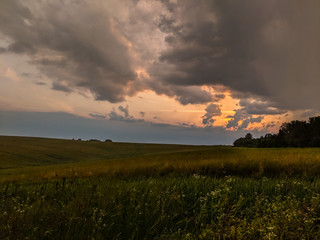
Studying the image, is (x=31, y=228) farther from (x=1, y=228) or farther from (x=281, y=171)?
(x=281, y=171)

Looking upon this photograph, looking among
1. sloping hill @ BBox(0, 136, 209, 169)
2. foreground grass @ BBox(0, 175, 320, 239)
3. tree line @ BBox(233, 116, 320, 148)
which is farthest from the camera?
tree line @ BBox(233, 116, 320, 148)

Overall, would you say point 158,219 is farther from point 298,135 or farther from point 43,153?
point 298,135

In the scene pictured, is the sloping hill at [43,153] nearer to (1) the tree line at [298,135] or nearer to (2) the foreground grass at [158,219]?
(1) the tree line at [298,135]

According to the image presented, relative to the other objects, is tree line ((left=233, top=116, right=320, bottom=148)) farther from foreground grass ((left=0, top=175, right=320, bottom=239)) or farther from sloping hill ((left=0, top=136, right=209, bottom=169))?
foreground grass ((left=0, top=175, right=320, bottom=239))

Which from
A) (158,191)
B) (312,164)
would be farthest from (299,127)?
(158,191)

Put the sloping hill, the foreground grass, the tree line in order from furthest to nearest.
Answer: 1. the tree line
2. the sloping hill
3. the foreground grass

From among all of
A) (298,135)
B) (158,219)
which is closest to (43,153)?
(158,219)

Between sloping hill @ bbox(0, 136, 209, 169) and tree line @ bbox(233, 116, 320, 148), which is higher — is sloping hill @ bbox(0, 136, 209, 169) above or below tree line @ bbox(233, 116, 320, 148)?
below

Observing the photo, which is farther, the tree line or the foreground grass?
the tree line

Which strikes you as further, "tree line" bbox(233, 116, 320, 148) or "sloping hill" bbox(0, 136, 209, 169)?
"tree line" bbox(233, 116, 320, 148)

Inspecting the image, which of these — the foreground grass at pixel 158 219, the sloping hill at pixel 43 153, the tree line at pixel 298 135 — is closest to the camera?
the foreground grass at pixel 158 219

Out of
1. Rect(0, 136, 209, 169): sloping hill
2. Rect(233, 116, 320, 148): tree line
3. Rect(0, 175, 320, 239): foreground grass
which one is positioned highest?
Rect(233, 116, 320, 148): tree line

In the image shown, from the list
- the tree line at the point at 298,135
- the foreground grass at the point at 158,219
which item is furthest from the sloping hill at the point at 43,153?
the foreground grass at the point at 158,219

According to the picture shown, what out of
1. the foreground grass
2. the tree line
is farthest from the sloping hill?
the foreground grass
